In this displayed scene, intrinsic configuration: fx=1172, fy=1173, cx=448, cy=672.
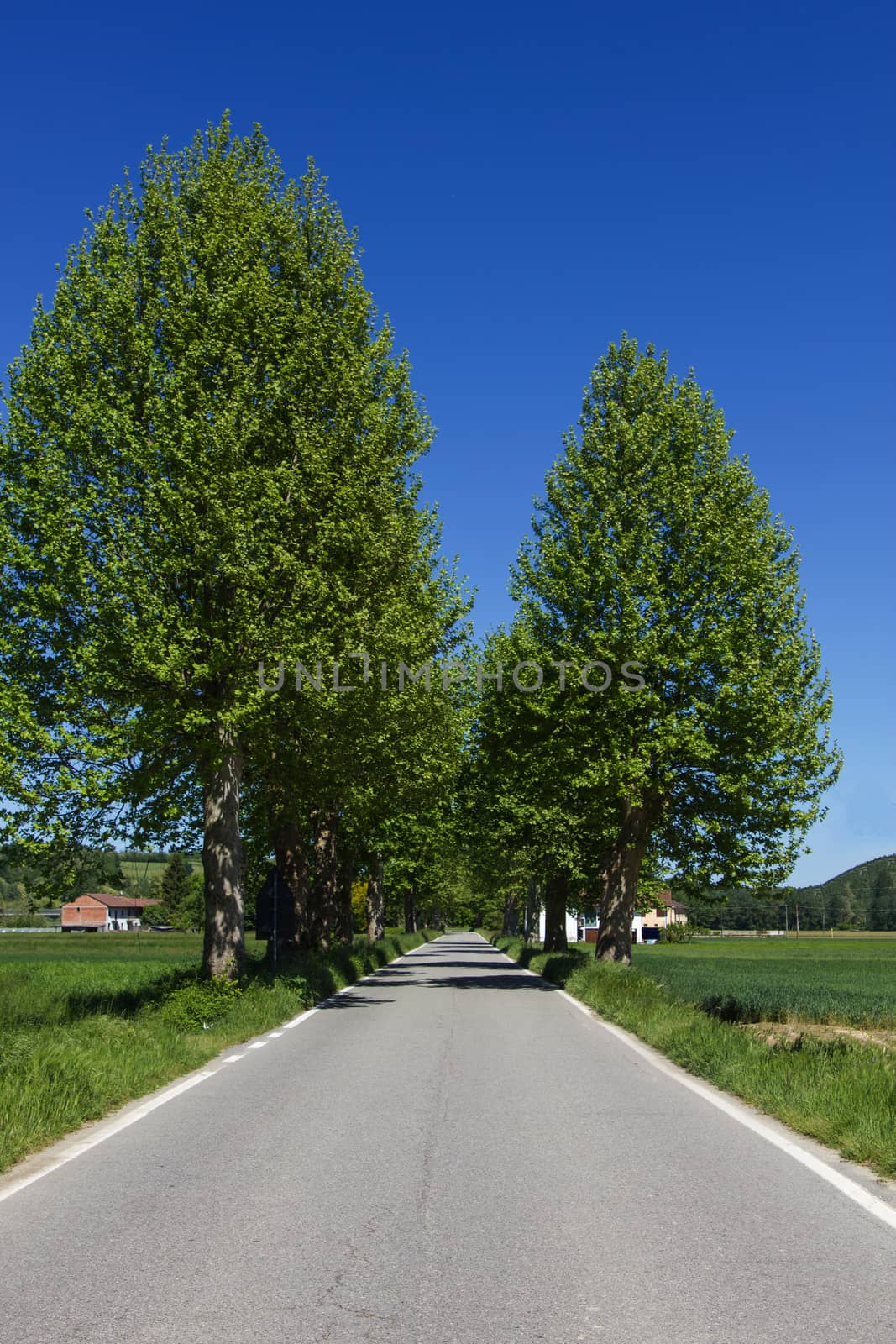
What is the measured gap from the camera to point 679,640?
24.5m

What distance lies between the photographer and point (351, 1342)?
4488 mm

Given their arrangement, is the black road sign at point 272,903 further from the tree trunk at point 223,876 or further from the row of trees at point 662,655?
A: the row of trees at point 662,655

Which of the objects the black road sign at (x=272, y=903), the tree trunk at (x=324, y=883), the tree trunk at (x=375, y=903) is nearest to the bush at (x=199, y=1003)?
the black road sign at (x=272, y=903)

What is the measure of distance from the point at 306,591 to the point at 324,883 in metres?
16.4

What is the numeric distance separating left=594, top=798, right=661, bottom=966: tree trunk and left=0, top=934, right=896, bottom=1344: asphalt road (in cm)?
1651

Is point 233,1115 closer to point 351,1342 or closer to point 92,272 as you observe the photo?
point 351,1342

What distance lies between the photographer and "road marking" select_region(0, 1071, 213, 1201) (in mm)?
7191

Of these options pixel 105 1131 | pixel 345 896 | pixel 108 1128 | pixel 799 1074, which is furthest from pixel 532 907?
pixel 105 1131

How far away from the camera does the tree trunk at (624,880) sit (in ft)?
90.0

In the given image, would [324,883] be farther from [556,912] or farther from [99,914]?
[99,914]

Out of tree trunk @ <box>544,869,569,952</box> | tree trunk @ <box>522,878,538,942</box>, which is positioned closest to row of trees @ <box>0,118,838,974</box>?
tree trunk @ <box>544,869,569,952</box>

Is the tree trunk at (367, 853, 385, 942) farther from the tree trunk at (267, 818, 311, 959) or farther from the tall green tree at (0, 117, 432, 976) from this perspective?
the tall green tree at (0, 117, 432, 976)

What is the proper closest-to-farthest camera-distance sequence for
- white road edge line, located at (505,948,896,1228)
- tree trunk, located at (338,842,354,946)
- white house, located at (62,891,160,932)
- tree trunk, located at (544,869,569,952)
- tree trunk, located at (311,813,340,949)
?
white road edge line, located at (505,948,896,1228) < tree trunk, located at (311,813,340,949) < tree trunk, located at (338,842,354,946) < tree trunk, located at (544,869,569,952) < white house, located at (62,891,160,932)

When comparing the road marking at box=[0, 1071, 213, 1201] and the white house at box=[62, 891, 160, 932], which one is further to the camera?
the white house at box=[62, 891, 160, 932]
